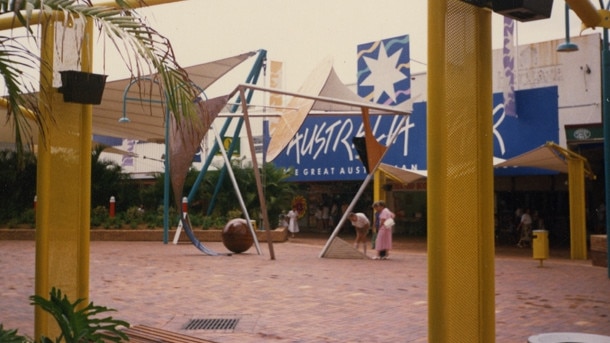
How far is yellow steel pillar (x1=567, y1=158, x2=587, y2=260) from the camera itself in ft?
54.7

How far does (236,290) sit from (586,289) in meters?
5.28

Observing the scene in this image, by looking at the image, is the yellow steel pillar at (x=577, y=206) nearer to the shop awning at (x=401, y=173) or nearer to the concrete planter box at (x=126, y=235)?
the shop awning at (x=401, y=173)

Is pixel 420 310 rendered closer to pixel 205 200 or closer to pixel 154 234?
pixel 154 234

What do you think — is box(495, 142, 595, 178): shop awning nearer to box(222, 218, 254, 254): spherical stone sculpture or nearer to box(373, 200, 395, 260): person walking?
box(373, 200, 395, 260): person walking

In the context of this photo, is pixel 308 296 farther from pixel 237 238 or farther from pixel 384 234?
pixel 237 238

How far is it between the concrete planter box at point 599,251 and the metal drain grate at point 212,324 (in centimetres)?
948

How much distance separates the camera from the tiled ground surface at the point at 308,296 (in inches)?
271

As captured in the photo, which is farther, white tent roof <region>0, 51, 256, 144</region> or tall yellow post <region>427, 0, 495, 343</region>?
white tent roof <region>0, 51, 256, 144</region>

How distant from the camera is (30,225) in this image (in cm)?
2395

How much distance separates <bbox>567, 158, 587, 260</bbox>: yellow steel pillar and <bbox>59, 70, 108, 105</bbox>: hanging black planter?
47.0 ft

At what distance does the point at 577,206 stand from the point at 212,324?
12.4m

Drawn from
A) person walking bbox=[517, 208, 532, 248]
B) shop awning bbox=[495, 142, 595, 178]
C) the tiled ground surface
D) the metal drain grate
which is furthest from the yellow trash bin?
the metal drain grate

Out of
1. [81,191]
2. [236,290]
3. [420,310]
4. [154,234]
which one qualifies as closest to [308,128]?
[154,234]

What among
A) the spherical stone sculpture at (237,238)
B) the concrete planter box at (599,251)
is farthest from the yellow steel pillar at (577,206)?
the spherical stone sculpture at (237,238)
